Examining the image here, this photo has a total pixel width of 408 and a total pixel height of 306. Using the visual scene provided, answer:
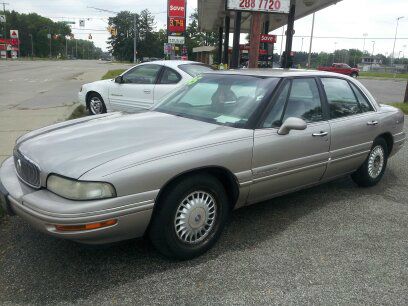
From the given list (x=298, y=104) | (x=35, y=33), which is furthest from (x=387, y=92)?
(x=35, y=33)

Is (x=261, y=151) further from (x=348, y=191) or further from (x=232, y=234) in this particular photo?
(x=348, y=191)

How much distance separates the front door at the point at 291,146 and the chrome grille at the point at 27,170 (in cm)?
177

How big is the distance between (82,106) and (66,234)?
8704mm

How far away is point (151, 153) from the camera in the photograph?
305cm

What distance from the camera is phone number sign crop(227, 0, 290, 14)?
12.4 meters

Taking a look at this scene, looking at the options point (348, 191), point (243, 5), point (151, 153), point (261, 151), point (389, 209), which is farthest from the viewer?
point (243, 5)

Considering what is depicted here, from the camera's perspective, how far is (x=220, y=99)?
13.6 feet

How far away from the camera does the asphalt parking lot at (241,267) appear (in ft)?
9.50

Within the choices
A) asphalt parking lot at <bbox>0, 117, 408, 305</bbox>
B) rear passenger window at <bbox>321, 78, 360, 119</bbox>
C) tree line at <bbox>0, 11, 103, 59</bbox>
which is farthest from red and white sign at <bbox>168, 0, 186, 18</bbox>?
tree line at <bbox>0, 11, 103, 59</bbox>

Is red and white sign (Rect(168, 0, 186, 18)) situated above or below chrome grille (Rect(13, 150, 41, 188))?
above

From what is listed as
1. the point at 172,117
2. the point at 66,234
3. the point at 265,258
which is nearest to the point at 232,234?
the point at 265,258

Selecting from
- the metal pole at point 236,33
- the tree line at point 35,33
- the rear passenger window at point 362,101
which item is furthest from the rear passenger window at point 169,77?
the tree line at point 35,33

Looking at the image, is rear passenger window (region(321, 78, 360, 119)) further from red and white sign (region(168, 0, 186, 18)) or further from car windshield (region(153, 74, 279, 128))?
red and white sign (region(168, 0, 186, 18))

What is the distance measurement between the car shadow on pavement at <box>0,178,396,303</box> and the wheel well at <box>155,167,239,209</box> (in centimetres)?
44
